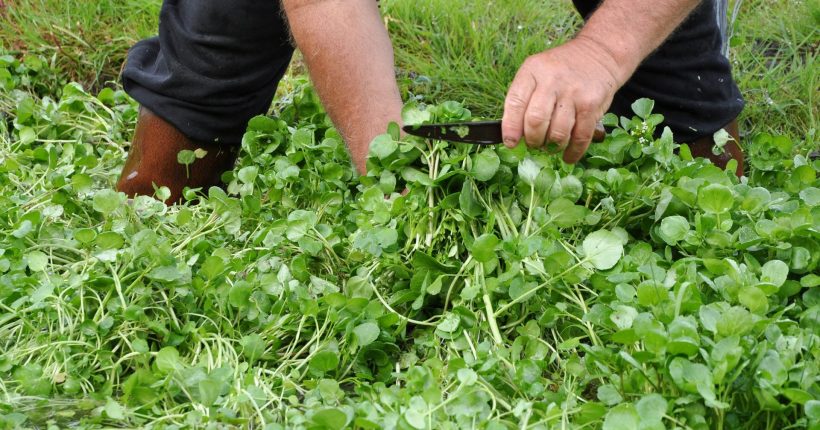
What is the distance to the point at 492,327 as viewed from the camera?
1528mm

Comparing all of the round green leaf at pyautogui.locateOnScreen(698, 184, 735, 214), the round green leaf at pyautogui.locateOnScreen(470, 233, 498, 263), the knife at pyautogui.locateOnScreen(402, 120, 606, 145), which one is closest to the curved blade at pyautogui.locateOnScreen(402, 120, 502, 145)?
the knife at pyautogui.locateOnScreen(402, 120, 606, 145)

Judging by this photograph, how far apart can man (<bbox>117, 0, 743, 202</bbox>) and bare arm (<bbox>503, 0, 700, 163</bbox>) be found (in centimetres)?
5

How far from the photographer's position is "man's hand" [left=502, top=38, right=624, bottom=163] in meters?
1.63

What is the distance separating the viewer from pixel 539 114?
1.61 meters

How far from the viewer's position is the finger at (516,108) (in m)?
1.63

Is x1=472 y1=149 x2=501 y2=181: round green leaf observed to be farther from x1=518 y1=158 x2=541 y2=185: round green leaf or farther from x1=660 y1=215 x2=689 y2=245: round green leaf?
x1=660 y1=215 x2=689 y2=245: round green leaf

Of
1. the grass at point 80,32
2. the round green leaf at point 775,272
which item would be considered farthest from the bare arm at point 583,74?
the grass at point 80,32

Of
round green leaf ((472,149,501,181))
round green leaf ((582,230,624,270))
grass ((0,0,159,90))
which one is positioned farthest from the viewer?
grass ((0,0,159,90))

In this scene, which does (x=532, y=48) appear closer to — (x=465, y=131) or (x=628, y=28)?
(x=628, y=28)

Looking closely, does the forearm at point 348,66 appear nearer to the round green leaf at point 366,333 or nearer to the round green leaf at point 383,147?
the round green leaf at point 383,147

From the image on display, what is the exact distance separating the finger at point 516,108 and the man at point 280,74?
0.36m

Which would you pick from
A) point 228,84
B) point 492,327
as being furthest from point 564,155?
point 228,84

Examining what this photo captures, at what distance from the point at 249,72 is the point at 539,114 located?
1074 millimetres

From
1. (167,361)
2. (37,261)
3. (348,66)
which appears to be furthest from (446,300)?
A: (37,261)
